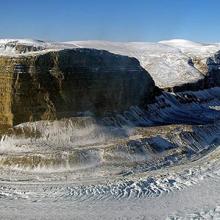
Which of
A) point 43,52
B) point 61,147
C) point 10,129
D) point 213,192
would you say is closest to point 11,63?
point 43,52

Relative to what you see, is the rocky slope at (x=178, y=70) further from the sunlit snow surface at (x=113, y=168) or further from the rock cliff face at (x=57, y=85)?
the rock cliff face at (x=57, y=85)

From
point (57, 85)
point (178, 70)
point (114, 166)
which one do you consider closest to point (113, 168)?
point (114, 166)

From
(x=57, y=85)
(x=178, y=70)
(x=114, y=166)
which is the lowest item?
(x=178, y=70)

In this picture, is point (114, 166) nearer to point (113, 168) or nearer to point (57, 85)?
point (113, 168)

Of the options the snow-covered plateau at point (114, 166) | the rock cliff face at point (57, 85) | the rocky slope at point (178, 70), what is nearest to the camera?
the snow-covered plateau at point (114, 166)

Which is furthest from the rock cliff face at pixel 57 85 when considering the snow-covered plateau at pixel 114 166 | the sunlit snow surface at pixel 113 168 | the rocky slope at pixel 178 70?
the rocky slope at pixel 178 70
